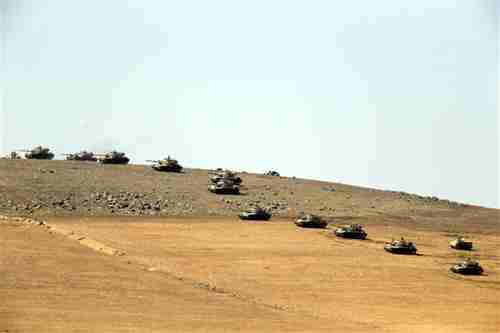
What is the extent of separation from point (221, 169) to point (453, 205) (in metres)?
18.9

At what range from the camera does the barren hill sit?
5881cm

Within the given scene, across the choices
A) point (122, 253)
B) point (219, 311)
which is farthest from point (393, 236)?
point (219, 311)

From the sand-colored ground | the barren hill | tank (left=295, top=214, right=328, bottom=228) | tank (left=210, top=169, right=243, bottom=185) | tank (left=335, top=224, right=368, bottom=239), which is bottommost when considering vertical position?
the sand-colored ground

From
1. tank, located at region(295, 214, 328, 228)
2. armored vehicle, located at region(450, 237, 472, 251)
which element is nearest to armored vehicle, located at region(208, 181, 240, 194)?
tank, located at region(295, 214, 328, 228)

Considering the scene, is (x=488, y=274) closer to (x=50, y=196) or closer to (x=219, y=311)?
(x=219, y=311)

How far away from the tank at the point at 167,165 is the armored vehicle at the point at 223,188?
7.84 meters

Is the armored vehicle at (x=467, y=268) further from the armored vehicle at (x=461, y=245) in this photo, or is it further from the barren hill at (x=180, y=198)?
the barren hill at (x=180, y=198)

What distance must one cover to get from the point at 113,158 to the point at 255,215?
20.8 meters

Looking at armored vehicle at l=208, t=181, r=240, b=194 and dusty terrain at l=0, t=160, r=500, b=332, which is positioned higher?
armored vehicle at l=208, t=181, r=240, b=194

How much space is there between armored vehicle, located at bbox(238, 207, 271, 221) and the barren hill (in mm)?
2328

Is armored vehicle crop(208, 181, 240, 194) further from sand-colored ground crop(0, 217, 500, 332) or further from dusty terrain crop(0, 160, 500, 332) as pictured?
sand-colored ground crop(0, 217, 500, 332)

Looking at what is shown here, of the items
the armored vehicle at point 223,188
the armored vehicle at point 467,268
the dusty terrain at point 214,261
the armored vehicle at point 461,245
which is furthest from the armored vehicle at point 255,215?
the armored vehicle at point 467,268

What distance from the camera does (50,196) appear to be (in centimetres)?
5947

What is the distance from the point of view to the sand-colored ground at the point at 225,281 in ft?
92.4
